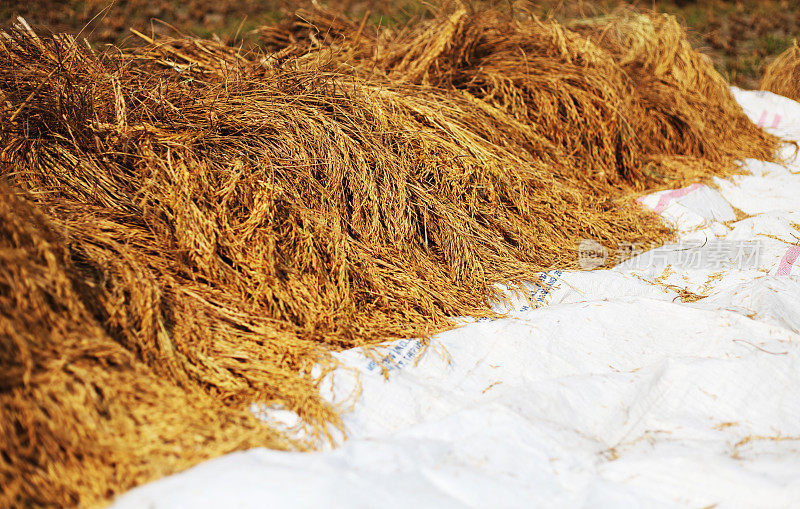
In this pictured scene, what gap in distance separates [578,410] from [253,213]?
3.45 feet

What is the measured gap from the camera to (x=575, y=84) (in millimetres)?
2842

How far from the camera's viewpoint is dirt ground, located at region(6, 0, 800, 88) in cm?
394

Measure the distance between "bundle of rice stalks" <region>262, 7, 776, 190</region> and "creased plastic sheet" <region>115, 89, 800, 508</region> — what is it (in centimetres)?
95

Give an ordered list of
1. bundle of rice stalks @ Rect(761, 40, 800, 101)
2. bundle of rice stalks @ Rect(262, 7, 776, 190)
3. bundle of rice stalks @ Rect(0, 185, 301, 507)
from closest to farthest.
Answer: bundle of rice stalks @ Rect(0, 185, 301, 507), bundle of rice stalks @ Rect(262, 7, 776, 190), bundle of rice stalks @ Rect(761, 40, 800, 101)

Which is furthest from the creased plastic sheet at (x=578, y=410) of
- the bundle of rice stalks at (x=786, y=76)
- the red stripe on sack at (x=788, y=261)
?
the bundle of rice stalks at (x=786, y=76)

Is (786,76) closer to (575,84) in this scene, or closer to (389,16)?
(575,84)

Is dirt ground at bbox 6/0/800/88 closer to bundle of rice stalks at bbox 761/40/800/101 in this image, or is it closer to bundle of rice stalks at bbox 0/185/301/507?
bundle of rice stalks at bbox 761/40/800/101

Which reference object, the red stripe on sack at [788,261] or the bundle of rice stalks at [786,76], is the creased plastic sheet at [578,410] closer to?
the red stripe on sack at [788,261]

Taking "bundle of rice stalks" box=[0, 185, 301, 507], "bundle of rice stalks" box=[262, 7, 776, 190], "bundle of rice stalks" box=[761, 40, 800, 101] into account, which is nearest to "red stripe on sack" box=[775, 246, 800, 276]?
"bundle of rice stalks" box=[262, 7, 776, 190]

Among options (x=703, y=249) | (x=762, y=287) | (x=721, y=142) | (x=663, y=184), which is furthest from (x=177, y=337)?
(x=721, y=142)

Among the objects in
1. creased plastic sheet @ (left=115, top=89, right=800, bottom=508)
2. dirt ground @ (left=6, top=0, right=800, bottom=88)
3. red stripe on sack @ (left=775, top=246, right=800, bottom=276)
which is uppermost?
dirt ground @ (left=6, top=0, right=800, bottom=88)

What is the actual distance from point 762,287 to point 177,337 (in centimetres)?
173

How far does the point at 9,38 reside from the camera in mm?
2023

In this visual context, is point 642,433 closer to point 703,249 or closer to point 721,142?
point 703,249
